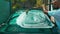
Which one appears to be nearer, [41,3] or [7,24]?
[7,24]

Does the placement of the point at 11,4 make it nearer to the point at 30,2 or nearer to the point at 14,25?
the point at 30,2

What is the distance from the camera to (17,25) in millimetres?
1640

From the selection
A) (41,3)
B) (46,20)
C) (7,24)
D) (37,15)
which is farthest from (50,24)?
(7,24)

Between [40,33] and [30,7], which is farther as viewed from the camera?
[30,7]

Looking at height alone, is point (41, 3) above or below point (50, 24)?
above

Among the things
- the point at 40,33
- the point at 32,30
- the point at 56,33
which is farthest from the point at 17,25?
the point at 56,33

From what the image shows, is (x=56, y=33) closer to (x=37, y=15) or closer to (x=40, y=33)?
(x=40, y=33)

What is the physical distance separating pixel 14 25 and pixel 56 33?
1.54 feet

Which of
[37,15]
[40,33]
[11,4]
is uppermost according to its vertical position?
[11,4]

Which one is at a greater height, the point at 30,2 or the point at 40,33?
the point at 30,2

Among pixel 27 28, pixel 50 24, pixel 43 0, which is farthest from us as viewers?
pixel 43 0

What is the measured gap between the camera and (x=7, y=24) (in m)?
1.69

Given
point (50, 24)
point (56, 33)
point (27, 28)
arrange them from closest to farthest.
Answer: point (56, 33)
point (27, 28)
point (50, 24)

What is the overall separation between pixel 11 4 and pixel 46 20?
51 centimetres
